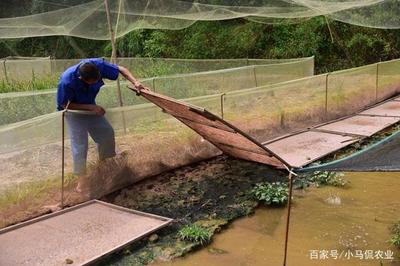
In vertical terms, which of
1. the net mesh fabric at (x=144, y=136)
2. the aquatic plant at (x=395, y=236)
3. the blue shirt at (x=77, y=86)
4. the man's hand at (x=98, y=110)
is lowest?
the aquatic plant at (x=395, y=236)

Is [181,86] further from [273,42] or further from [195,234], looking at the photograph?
[273,42]

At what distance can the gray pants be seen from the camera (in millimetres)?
4312

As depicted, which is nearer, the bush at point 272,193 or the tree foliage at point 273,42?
the bush at point 272,193

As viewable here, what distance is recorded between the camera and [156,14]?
785 centimetres

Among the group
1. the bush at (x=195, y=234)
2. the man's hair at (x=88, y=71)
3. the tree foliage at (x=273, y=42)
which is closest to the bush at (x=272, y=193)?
the bush at (x=195, y=234)

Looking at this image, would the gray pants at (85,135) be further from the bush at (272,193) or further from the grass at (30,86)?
the grass at (30,86)

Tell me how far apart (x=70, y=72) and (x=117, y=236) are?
5.11 ft

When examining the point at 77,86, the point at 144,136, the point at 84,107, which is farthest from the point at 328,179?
the point at 77,86

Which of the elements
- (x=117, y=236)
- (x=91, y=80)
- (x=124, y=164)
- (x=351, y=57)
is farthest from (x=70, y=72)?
(x=351, y=57)

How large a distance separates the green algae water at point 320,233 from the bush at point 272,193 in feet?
0.30

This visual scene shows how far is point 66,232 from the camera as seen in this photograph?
151 inches

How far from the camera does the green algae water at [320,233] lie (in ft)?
11.4

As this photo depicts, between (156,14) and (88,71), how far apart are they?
418cm

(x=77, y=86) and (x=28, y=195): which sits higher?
(x=77, y=86)
